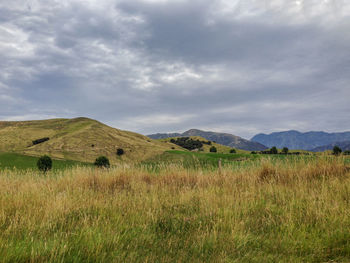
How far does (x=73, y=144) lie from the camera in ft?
257

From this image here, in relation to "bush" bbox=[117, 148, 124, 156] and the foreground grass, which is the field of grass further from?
the foreground grass

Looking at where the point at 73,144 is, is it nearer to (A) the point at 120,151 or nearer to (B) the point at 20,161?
(A) the point at 120,151

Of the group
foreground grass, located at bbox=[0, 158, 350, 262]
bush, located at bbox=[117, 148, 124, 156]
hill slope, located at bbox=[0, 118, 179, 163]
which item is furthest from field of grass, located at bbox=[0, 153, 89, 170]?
foreground grass, located at bbox=[0, 158, 350, 262]

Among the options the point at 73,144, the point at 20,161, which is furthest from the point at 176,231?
the point at 73,144

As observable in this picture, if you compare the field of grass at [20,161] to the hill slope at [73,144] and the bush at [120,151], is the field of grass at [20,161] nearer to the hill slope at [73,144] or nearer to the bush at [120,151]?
the hill slope at [73,144]

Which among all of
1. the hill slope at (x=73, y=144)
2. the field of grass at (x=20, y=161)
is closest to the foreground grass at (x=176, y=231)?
the field of grass at (x=20, y=161)

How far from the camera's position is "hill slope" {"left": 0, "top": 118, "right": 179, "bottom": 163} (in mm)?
71875

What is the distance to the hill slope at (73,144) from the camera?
71.9 metres

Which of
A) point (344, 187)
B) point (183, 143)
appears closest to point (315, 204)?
point (344, 187)

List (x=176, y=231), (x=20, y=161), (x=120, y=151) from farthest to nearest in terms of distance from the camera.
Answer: (x=120, y=151) → (x=20, y=161) → (x=176, y=231)

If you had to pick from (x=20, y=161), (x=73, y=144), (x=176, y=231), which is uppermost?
(x=73, y=144)

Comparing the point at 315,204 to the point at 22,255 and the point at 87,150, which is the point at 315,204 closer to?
the point at 22,255

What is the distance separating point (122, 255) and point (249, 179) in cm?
718

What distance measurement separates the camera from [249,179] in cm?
940
